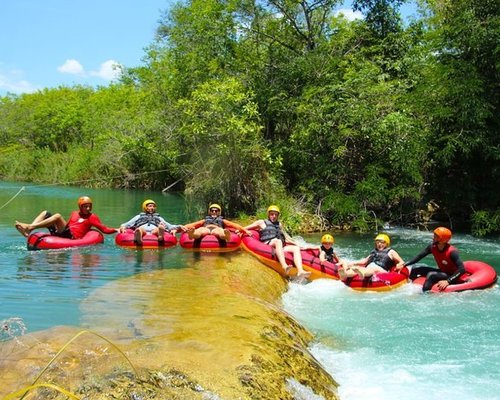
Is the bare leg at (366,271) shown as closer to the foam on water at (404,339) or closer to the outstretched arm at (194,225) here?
the foam on water at (404,339)

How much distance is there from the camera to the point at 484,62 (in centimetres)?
1608

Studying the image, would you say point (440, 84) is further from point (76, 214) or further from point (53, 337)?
point (53, 337)

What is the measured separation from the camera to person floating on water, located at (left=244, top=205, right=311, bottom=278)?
32.2ft

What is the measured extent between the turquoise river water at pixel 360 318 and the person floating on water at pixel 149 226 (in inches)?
16.4

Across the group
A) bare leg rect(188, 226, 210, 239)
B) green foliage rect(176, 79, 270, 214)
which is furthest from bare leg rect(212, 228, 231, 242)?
green foliage rect(176, 79, 270, 214)

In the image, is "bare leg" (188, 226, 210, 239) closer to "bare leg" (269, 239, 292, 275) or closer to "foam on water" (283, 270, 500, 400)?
"bare leg" (269, 239, 292, 275)

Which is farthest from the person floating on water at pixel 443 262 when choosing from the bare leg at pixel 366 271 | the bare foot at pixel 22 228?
the bare foot at pixel 22 228

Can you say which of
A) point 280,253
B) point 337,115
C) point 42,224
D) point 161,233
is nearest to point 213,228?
point 161,233

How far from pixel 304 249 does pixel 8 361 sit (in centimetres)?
704

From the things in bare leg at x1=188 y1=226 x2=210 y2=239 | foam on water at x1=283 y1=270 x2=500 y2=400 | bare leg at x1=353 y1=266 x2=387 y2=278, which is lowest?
foam on water at x1=283 y1=270 x2=500 y2=400

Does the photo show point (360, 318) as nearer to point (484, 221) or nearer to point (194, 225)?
point (194, 225)

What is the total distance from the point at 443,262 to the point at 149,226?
6108 mm

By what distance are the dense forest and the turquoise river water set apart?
4471 millimetres

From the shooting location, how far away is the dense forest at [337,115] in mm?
15688
